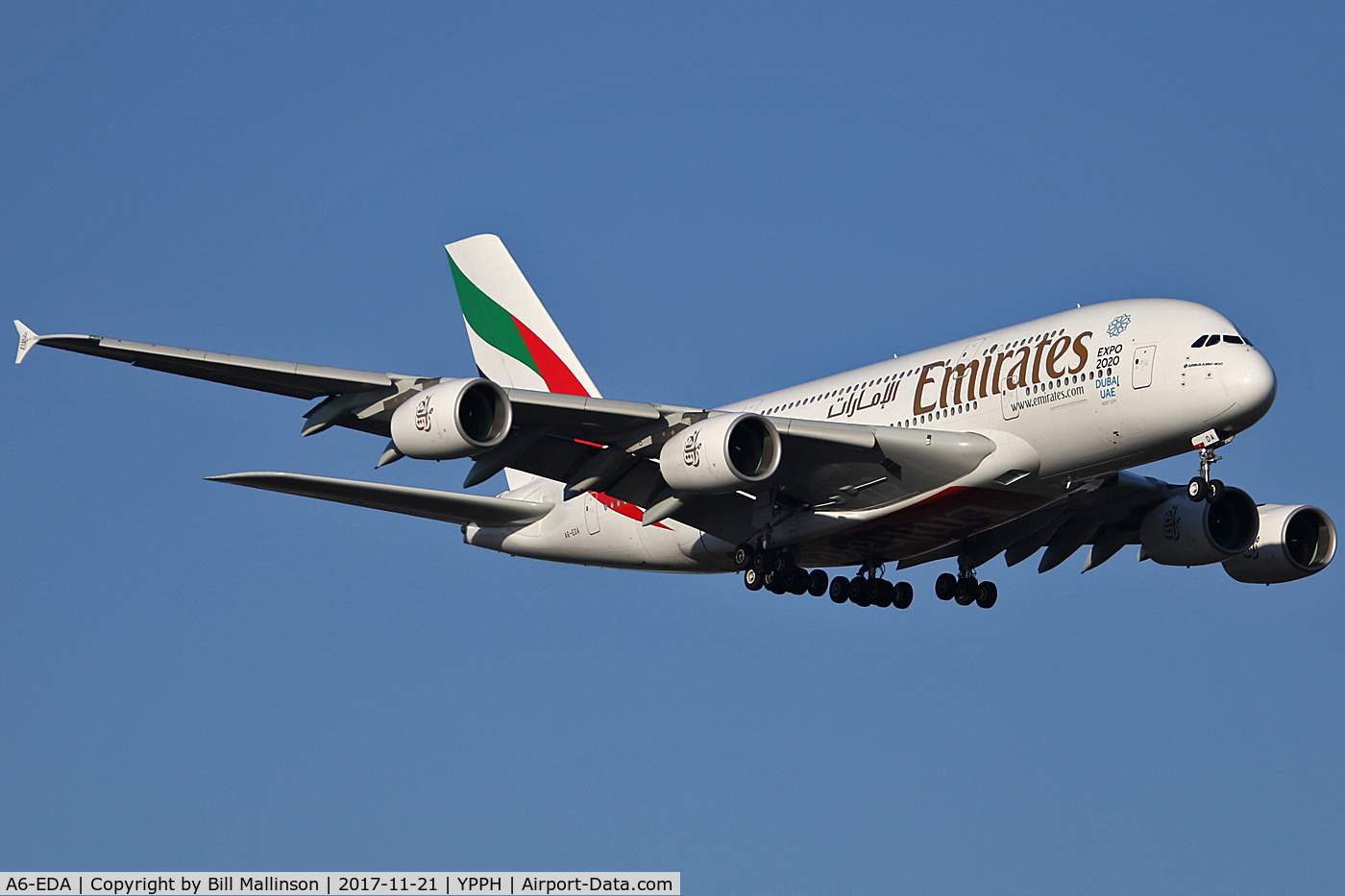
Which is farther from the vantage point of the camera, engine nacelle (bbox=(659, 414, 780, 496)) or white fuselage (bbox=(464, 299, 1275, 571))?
engine nacelle (bbox=(659, 414, 780, 496))

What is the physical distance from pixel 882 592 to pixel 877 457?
576cm

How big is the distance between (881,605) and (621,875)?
10.9 m

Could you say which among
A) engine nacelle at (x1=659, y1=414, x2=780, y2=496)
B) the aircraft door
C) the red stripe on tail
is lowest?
engine nacelle at (x1=659, y1=414, x2=780, y2=496)

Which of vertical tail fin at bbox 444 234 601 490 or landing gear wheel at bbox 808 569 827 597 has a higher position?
vertical tail fin at bbox 444 234 601 490

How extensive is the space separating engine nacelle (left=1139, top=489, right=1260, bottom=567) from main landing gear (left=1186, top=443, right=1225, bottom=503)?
7.00m

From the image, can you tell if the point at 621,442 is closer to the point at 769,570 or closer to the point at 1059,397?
the point at 769,570

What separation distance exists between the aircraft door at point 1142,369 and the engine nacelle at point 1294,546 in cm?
915

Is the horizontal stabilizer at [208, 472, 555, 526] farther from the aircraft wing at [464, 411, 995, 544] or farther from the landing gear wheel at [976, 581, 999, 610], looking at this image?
the landing gear wheel at [976, 581, 999, 610]

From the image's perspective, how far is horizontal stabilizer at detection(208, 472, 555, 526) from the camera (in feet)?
94.4

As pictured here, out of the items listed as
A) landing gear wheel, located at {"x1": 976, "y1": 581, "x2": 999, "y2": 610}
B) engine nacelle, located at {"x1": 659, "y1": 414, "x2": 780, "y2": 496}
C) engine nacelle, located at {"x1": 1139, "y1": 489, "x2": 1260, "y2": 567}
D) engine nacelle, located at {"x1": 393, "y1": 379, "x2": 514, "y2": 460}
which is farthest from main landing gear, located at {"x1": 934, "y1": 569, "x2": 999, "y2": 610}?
engine nacelle, located at {"x1": 393, "y1": 379, "x2": 514, "y2": 460}

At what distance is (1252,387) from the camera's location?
25.8m

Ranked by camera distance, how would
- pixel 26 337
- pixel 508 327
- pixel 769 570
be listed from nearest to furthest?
pixel 26 337
pixel 769 570
pixel 508 327

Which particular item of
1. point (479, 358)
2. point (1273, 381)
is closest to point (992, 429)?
point (1273, 381)

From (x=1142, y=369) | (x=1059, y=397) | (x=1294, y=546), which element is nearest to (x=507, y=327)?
(x=1059, y=397)
